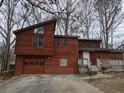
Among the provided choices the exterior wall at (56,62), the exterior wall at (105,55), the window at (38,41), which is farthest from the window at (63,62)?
the exterior wall at (105,55)

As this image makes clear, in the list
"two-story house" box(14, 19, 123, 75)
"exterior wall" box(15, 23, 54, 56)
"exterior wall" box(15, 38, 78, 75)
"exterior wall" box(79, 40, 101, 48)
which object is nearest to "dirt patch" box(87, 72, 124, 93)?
"exterior wall" box(15, 38, 78, 75)

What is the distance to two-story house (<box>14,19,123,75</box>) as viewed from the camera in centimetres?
2566

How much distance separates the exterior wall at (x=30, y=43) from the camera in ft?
83.8

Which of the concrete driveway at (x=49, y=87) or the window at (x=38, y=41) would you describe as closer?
the concrete driveway at (x=49, y=87)

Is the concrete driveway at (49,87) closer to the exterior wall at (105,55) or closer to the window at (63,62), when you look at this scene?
the window at (63,62)

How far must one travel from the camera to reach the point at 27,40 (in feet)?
84.7

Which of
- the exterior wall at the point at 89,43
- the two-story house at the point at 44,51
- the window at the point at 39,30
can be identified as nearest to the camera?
the two-story house at the point at 44,51

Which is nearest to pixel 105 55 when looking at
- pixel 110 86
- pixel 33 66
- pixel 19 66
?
pixel 33 66

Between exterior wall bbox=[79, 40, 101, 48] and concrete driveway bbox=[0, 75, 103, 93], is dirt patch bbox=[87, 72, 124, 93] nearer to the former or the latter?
concrete driveway bbox=[0, 75, 103, 93]

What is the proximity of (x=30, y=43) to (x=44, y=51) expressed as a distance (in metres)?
2.13

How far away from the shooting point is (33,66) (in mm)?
26000

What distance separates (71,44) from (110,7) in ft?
42.5

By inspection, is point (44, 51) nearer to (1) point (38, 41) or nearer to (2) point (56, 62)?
(1) point (38, 41)

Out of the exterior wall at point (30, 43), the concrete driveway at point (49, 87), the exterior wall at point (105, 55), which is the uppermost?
the exterior wall at point (30, 43)
